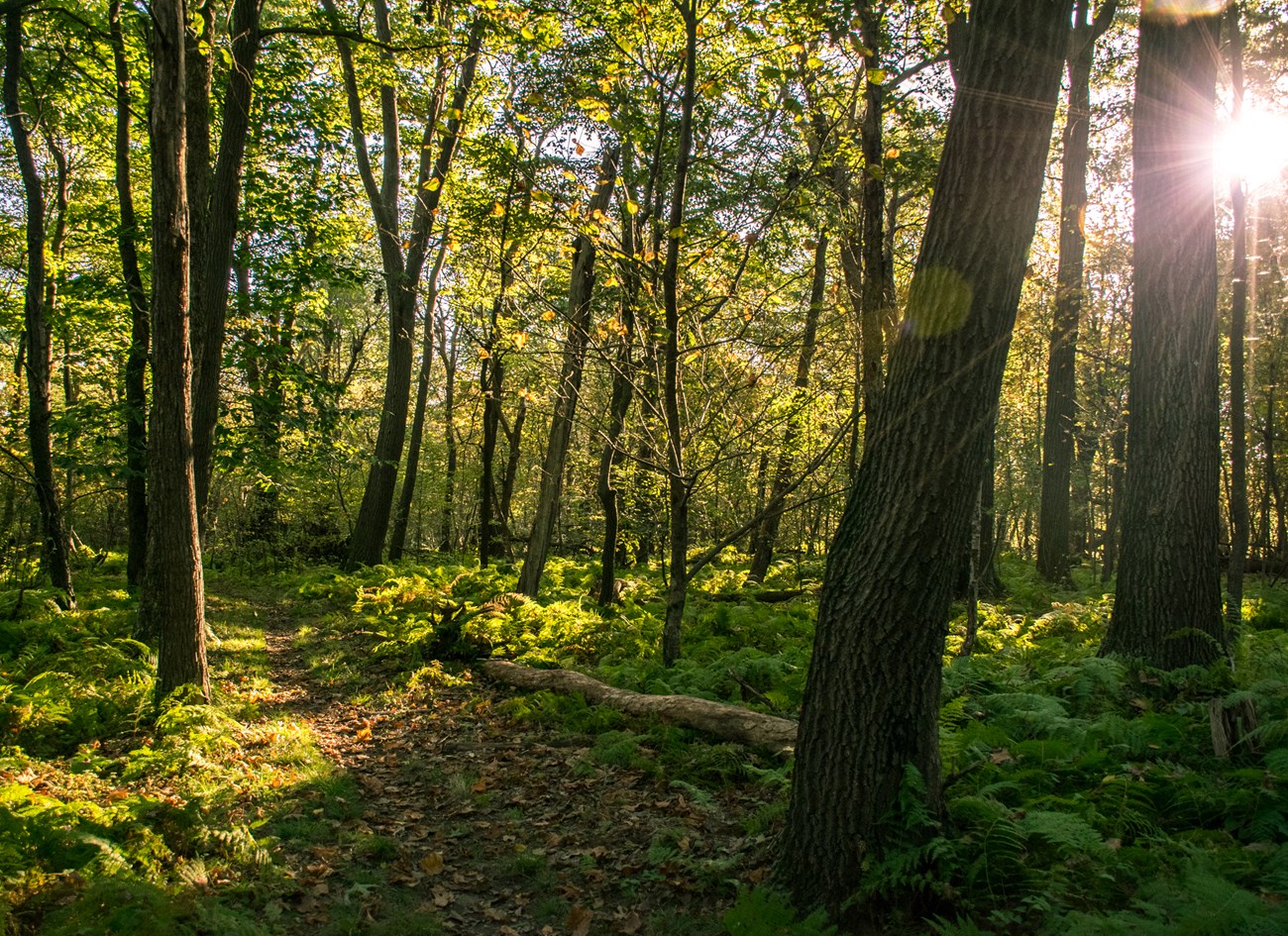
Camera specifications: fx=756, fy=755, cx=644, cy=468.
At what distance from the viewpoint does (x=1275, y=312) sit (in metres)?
15.0

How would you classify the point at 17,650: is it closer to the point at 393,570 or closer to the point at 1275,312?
the point at 393,570

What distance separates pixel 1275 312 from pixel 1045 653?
12.2 m

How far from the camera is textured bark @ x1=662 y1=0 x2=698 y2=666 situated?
6613 mm

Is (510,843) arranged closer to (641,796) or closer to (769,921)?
(641,796)

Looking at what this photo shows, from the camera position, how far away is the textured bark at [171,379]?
5734 millimetres

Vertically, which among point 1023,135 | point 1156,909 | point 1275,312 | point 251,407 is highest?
point 1275,312

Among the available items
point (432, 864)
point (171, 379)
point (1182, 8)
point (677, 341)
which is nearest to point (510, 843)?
point (432, 864)

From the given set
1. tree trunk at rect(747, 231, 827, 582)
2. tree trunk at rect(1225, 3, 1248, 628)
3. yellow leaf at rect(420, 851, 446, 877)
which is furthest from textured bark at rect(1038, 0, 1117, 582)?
yellow leaf at rect(420, 851, 446, 877)

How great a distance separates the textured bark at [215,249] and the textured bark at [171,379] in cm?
280

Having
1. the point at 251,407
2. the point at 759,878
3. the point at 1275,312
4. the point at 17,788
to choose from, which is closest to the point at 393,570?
the point at 251,407

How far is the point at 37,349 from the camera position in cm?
934

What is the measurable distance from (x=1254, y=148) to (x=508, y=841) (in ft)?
37.0

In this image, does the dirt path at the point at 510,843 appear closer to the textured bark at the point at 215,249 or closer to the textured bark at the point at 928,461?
the textured bark at the point at 928,461

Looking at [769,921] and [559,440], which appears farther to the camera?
[559,440]
